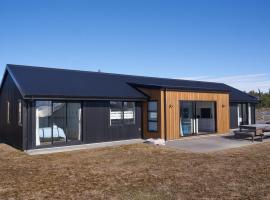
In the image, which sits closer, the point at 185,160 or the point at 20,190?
the point at 20,190

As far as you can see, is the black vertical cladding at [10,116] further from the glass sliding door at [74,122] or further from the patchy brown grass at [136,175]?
the glass sliding door at [74,122]

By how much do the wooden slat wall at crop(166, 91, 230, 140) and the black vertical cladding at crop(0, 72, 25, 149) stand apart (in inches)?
339

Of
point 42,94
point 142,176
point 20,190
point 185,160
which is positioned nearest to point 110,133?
A: point 42,94

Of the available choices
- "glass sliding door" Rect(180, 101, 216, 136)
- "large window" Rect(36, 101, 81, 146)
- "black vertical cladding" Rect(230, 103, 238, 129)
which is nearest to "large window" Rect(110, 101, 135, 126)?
"large window" Rect(36, 101, 81, 146)

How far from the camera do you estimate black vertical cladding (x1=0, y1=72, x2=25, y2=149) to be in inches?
626

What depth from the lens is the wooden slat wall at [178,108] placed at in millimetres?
18750

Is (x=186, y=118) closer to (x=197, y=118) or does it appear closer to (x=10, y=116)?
(x=197, y=118)

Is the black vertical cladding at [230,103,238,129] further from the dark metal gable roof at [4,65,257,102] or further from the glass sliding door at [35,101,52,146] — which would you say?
the glass sliding door at [35,101,52,146]

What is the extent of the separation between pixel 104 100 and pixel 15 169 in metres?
7.63

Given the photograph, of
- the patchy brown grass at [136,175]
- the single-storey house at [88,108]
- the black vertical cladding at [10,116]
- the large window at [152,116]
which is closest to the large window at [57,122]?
the single-storey house at [88,108]

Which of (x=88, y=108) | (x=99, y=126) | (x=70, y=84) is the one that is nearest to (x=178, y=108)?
(x=99, y=126)

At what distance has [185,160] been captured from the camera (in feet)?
39.9

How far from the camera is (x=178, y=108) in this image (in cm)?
1934

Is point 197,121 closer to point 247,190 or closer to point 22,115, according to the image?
point 22,115
